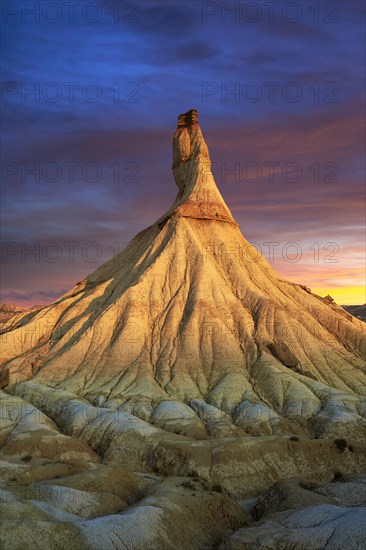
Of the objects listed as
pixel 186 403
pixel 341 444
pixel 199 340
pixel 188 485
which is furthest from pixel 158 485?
pixel 199 340

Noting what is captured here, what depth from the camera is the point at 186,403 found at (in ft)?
260

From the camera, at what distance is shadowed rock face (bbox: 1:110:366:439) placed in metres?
75.8

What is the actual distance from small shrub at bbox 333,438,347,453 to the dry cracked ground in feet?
0.36

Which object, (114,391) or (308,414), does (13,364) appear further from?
(308,414)

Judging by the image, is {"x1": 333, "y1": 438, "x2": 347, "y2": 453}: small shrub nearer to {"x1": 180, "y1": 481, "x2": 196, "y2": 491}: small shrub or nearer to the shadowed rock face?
the shadowed rock face

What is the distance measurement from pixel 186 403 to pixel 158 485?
3129cm

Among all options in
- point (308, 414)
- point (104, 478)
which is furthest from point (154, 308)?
point (104, 478)

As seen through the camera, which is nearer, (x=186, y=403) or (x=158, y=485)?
(x=158, y=485)

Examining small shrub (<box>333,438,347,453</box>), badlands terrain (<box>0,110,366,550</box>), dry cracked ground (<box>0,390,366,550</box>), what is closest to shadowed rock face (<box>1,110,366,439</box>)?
badlands terrain (<box>0,110,366,550</box>)

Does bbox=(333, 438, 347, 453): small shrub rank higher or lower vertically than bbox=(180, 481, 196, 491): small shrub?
lower

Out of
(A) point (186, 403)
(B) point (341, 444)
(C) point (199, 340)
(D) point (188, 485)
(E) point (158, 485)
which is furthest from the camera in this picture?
(C) point (199, 340)

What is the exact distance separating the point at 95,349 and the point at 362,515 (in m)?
62.5

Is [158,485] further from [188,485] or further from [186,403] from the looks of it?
[186,403]

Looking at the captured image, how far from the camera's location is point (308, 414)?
74688mm
